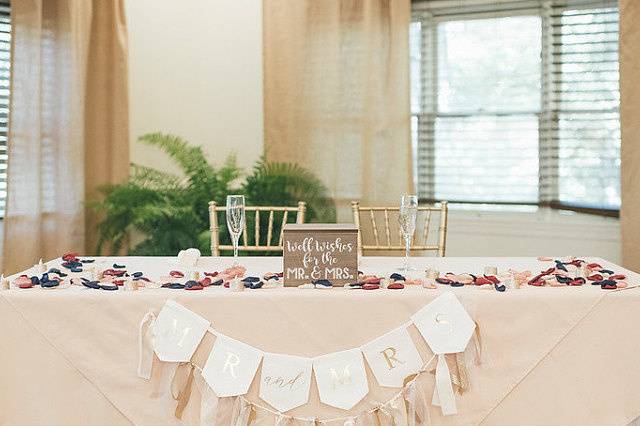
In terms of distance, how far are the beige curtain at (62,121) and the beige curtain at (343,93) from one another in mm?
932

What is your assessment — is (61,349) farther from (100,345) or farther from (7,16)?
(7,16)

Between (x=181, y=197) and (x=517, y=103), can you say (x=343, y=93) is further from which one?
(x=181, y=197)

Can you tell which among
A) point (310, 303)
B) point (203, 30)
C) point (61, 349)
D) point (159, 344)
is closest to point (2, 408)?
point (61, 349)

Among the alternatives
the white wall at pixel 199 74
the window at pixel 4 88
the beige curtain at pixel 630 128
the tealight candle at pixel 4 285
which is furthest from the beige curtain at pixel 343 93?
the tealight candle at pixel 4 285

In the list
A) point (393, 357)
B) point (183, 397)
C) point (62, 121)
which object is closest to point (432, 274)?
point (393, 357)

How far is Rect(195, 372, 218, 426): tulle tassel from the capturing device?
2.02 metres

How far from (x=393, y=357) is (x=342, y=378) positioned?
0.45ft

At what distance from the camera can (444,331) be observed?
2021mm

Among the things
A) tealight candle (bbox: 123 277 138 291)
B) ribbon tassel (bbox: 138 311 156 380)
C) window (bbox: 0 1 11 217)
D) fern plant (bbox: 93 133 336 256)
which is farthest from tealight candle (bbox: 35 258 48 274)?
window (bbox: 0 1 11 217)

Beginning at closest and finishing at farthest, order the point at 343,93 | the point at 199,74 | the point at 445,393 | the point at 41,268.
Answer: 1. the point at 445,393
2. the point at 41,268
3. the point at 343,93
4. the point at 199,74

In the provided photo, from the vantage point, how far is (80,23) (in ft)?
15.4

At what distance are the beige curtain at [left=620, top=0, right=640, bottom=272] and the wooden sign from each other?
90.3 inches

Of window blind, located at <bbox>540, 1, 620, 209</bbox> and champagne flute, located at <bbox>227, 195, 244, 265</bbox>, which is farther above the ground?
window blind, located at <bbox>540, 1, 620, 209</bbox>

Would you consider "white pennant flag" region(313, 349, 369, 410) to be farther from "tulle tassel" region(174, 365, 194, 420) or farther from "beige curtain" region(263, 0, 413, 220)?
"beige curtain" region(263, 0, 413, 220)
